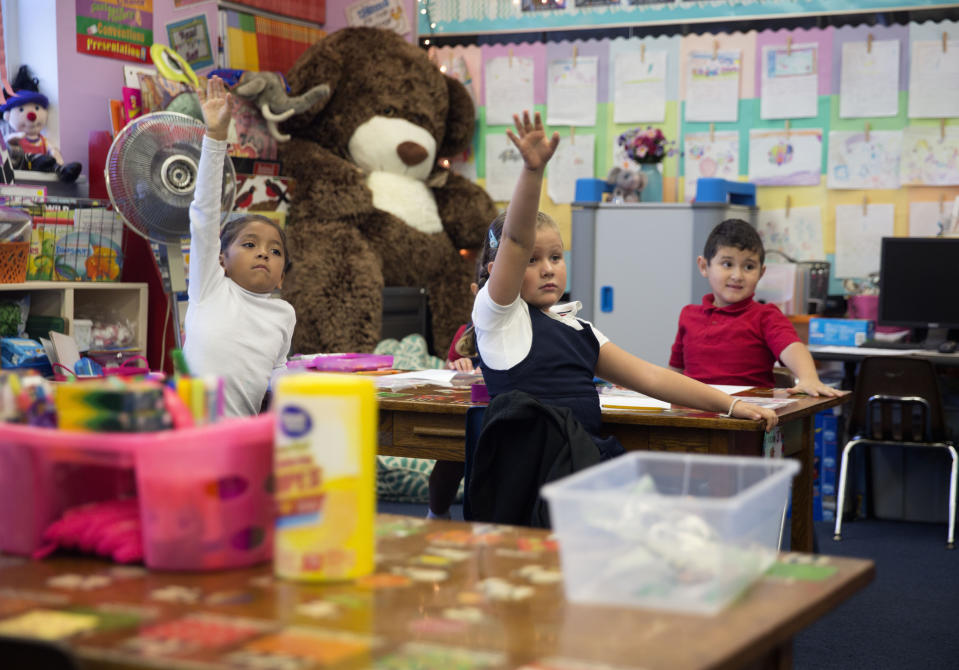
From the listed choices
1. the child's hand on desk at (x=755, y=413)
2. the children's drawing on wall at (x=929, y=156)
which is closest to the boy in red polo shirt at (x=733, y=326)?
the child's hand on desk at (x=755, y=413)

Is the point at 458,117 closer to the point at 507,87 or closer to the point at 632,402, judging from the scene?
the point at 507,87

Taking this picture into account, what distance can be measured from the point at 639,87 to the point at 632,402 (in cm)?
276

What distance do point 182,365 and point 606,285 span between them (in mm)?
3598

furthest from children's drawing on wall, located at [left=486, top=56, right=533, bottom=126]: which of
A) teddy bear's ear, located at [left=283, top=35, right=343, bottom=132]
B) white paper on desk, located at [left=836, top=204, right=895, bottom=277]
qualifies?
white paper on desk, located at [left=836, top=204, right=895, bottom=277]

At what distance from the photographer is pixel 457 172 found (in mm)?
5258

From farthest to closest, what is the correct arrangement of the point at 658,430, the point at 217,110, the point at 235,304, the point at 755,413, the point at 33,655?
the point at 235,304, the point at 658,430, the point at 755,413, the point at 217,110, the point at 33,655

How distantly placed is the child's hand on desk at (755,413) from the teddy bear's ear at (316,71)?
9.08 ft

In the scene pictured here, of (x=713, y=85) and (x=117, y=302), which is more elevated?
(x=713, y=85)

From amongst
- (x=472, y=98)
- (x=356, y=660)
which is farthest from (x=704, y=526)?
(x=472, y=98)

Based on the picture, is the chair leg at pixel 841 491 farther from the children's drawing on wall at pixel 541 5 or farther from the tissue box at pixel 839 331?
the children's drawing on wall at pixel 541 5

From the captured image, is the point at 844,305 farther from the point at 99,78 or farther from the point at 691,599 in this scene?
the point at 691,599

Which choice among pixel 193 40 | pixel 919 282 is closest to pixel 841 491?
pixel 919 282

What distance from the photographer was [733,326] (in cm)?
313

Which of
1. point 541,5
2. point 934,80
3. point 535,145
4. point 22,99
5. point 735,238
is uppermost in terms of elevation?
point 541,5
